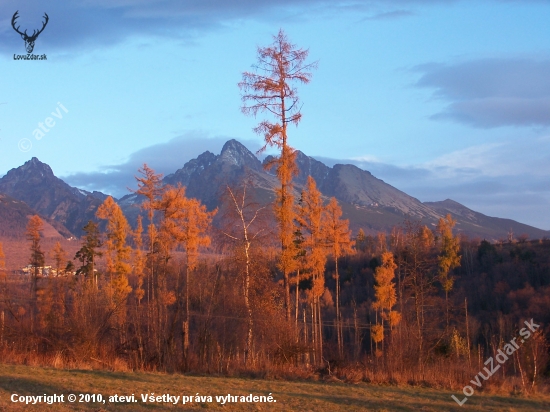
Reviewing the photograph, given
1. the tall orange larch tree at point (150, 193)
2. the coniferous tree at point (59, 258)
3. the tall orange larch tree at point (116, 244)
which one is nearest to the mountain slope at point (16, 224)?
the coniferous tree at point (59, 258)

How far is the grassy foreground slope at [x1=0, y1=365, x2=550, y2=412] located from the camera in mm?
11125

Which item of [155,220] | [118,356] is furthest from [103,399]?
[155,220]

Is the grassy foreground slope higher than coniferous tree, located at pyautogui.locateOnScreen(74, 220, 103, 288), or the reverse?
coniferous tree, located at pyautogui.locateOnScreen(74, 220, 103, 288)

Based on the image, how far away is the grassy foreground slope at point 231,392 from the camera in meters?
11.1

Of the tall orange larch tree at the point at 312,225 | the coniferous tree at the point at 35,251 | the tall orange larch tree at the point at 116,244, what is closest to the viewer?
the tall orange larch tree at the point at 312,225

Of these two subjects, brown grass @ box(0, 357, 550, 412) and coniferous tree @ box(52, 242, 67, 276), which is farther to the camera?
coniferous tree @ box(52, 242, 67, 276)

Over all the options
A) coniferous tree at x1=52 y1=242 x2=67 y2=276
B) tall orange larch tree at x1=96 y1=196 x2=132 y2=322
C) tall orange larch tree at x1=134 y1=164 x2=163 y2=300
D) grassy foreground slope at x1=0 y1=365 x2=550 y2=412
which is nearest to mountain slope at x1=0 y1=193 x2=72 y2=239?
coniferous tree at x1=52 y1=242 x2=67 y2=276

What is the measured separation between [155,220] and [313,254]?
11.7m

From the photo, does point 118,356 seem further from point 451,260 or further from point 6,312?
point 451,260

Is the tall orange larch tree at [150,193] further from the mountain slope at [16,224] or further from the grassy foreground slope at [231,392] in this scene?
the mountain slope at [16,224]

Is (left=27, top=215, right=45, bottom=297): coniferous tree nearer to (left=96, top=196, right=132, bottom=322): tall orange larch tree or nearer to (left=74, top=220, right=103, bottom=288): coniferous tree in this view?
(left=74, top=220, right=103, bottom=288): coniferous tree

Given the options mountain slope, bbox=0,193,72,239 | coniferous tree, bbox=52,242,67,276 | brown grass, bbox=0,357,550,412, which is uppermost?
mountain slope, bbox=0,193,72,239

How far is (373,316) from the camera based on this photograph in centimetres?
7431

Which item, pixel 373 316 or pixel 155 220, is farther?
pixel 373 316
